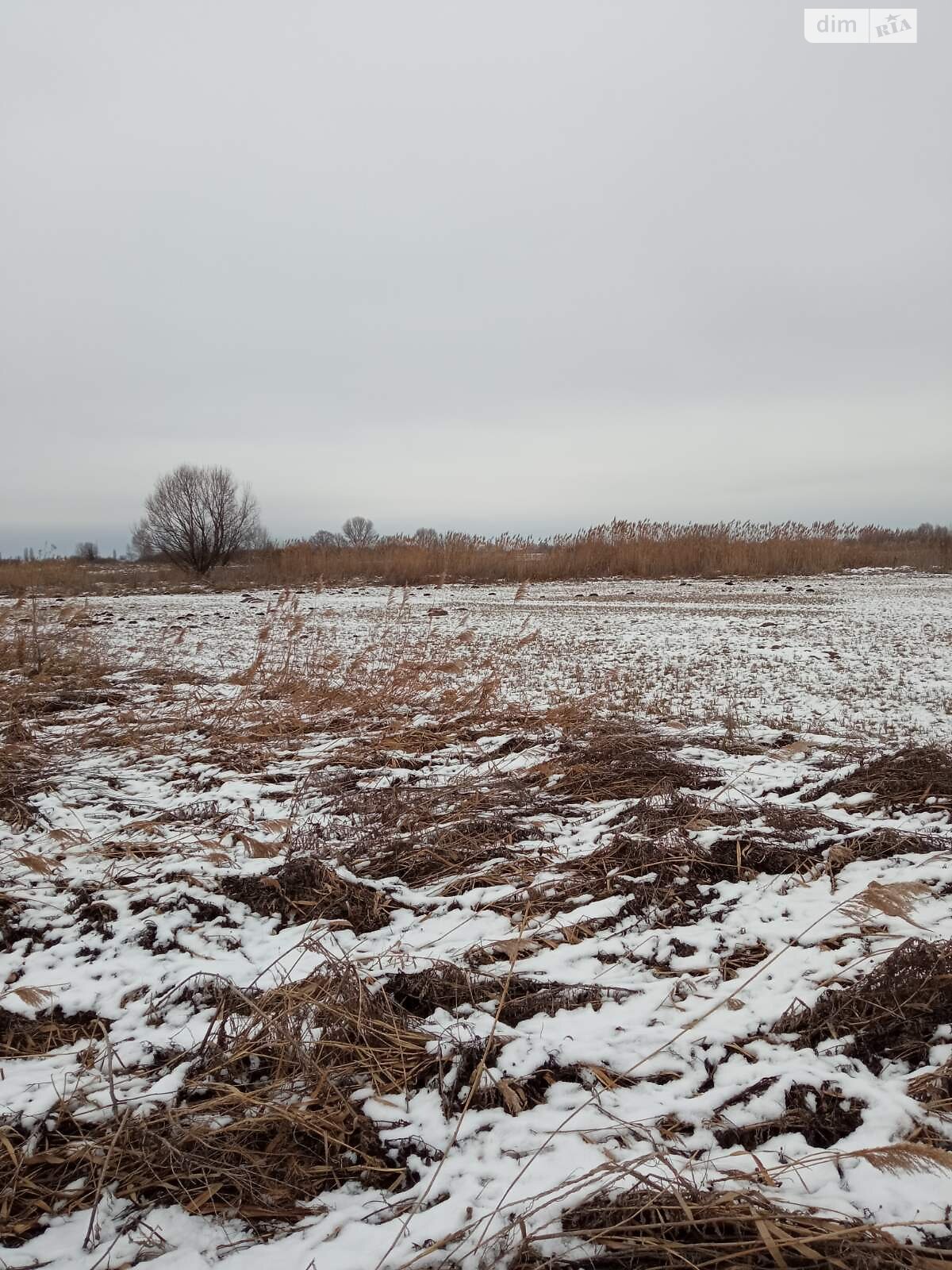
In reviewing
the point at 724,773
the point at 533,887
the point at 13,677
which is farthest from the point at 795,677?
the point at 13,677

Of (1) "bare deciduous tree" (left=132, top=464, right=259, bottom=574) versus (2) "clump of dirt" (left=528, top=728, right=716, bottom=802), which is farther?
(1) "bare deciduous tree" (left=132, top=464, right=259, bottom=574)

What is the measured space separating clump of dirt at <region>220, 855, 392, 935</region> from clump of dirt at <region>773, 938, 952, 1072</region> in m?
1.41

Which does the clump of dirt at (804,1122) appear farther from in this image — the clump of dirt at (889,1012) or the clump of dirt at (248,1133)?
the clump of dirt at (248,1133)

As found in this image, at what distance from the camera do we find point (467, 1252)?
1.27 meters

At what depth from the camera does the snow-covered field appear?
1.39 m

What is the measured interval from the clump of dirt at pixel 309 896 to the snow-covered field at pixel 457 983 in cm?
1

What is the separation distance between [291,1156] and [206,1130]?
215mm

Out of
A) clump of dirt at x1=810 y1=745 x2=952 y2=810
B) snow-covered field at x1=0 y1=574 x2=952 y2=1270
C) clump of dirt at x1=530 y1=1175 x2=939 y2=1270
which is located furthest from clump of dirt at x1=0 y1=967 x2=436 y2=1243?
clump of dirt at x1=810 y1=745 x2=952 y2=810

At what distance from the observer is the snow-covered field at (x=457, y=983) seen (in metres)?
1.39

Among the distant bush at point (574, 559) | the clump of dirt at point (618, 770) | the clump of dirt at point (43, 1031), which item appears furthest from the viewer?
the distant bush at point (574, 559)

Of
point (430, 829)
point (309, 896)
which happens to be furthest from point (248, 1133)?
point (430, 829)

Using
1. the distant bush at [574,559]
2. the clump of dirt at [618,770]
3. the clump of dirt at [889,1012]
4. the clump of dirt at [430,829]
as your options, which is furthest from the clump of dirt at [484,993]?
the distant bush at [574,559]

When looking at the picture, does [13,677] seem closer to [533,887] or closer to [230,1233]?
[533,887]

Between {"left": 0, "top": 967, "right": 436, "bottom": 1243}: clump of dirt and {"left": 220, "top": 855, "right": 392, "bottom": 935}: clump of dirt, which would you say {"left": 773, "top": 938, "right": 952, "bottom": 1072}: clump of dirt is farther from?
{"left": 220, "top": 855, "right": 392, "bottom": 935}: clump of dirt
